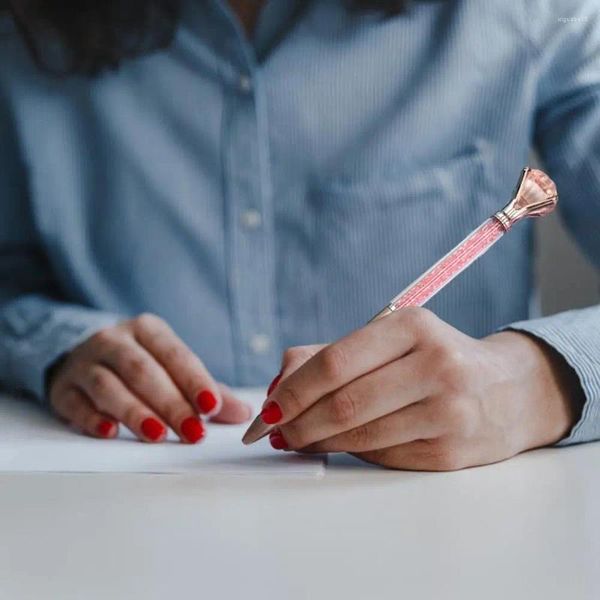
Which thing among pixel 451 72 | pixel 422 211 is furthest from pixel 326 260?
pixel 451 72

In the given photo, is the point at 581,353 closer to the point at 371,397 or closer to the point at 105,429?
the point at 371,397

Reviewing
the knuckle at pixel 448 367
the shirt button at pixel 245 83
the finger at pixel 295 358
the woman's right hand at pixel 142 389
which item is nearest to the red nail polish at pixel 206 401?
Result: the woman's right hand at pixel 142 389

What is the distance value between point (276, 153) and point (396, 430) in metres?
0.45

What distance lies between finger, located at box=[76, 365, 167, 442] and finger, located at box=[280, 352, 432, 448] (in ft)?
0.51

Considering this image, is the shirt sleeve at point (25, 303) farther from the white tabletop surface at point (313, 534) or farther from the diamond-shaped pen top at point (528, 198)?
the diamond-shaped pen top at point (528, 198)

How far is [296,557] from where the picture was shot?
570mm

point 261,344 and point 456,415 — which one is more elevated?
point 456,415

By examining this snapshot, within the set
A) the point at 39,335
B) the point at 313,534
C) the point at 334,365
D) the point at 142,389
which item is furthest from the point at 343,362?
the point at 39,335

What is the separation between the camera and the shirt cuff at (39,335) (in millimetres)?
950

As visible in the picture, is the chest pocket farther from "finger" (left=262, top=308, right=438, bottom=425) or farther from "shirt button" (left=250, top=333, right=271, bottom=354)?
"finger" (left=262, top=308, right=438, bottom=425)

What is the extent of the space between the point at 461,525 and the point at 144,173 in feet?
1.92

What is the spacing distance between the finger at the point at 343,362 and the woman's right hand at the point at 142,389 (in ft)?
0.43

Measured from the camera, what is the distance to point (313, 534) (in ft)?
1.99

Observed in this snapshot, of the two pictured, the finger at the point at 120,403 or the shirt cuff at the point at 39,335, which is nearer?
the finger at the point at 120,403
